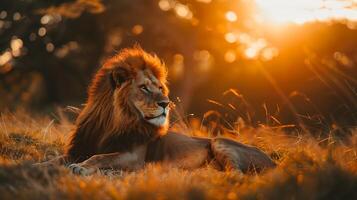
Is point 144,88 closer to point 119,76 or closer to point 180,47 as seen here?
point 119,76

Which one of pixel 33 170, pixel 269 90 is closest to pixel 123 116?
pixel 33 170

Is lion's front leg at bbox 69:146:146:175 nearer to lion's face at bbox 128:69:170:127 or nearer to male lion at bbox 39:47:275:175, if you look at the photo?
male lion at bbox 39:47:275:175

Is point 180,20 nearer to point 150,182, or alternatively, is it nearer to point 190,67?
point 190,67

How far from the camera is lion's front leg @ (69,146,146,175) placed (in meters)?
6.06

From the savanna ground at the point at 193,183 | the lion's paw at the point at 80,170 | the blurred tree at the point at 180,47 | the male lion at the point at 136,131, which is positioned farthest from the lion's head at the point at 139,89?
the blurred tree at the point at 180,47

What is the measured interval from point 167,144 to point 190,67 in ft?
72.8

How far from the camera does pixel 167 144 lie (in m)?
6.93

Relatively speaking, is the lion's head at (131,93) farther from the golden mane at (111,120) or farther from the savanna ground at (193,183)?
the savanna ground at (193,183)

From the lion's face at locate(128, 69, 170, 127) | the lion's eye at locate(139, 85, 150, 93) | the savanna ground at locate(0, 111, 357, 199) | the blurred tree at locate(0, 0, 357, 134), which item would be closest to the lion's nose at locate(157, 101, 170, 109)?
the lion's face at locate(128, 69, 170, 127)

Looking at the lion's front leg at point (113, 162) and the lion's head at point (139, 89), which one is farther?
the lion's head at point (139, 89)

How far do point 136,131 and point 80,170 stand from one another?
828mm

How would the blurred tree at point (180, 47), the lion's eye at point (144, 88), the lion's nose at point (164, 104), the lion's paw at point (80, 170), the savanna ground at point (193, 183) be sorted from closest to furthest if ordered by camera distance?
the savanna ground at point (193, 183) → the lion's paw at point (80, 170) → the lion's nose at point (164, 104) → the lion's eye at point (144, 88) → the blurred tree at point (180, 47)

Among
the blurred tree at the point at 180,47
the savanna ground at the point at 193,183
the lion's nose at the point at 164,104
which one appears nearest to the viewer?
the savanna ground at the point at 193,183

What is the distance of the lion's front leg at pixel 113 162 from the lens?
19.9ft
